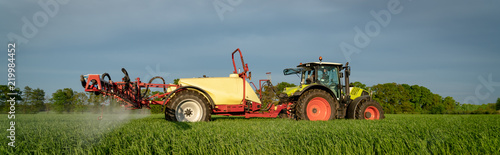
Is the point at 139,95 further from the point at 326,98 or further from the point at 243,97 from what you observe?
the point at 326,98

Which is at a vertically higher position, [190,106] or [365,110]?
[190,106]

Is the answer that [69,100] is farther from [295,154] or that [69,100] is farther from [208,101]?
[295,154]

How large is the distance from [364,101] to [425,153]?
6377 millimetres

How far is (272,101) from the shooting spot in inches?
362

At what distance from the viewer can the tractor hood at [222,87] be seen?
8359 millimetres

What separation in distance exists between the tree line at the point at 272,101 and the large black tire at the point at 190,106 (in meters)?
1.25

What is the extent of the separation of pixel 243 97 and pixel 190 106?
1.62 metres

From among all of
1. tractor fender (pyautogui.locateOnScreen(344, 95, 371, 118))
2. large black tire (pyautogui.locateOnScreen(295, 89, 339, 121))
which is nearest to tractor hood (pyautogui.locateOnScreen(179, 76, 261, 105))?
large black tire (pyautogui.locateOnScreen(295, 89, 339, 121))

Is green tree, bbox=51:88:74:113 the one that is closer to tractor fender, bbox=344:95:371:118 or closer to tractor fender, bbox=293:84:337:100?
tractor fender, bbox=293:84:337:100

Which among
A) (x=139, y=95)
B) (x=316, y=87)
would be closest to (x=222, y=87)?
(x=139, y=95)

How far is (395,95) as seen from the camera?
30.7 metres

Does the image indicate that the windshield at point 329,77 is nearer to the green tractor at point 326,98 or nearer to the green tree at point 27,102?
the green tractor at point 326,98

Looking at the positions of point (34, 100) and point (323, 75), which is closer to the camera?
point (323, 75)

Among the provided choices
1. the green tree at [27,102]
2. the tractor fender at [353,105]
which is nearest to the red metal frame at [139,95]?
the tractor fender at [353,105]
